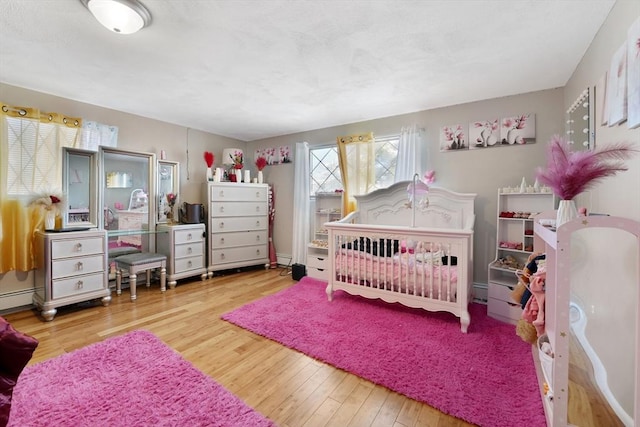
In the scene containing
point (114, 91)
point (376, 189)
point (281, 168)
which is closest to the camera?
point (114, 91)

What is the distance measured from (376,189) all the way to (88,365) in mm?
3064

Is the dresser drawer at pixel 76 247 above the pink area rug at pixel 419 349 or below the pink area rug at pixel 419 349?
above

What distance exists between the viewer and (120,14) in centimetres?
148

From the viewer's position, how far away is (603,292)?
1320 millimetres

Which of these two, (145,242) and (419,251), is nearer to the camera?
(419,251)

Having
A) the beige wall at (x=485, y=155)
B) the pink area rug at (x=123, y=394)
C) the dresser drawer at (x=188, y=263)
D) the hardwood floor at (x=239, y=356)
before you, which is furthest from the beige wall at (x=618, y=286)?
the dresser drawer at (x=188, y=263)

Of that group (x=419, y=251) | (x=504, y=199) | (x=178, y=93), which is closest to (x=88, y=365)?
(x=178, y=93)

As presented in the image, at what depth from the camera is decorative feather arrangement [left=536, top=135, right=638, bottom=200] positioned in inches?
43.6

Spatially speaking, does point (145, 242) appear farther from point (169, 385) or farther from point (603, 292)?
point (603, 292)

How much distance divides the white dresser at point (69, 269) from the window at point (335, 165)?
2713 mm

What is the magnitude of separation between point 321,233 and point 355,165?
44.3 inches

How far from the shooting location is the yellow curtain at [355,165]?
3.53 meters

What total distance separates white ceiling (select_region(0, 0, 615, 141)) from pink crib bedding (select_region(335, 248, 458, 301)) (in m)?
1.60

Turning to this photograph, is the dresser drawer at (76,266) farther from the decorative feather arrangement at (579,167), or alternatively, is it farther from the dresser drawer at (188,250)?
the decorative feather arrangement at (579,167)
